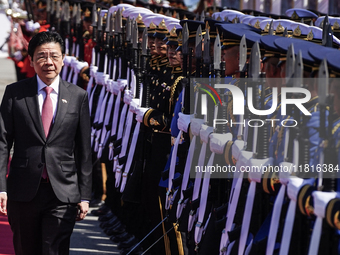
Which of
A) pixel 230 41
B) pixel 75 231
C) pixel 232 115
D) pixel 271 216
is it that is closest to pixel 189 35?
pixel 230 41

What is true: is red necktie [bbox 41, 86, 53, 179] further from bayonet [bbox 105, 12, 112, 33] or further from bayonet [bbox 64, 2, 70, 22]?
bayonet [bbox 64, 2, 70, 22]

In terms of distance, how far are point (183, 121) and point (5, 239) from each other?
7.48 ft

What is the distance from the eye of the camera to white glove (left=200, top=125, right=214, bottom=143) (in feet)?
13.8

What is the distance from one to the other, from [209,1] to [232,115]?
11931 millimetres

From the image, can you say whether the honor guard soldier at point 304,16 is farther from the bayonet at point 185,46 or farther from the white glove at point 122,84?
the bayonet at point 185,46

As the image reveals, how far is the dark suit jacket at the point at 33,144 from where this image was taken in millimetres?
4148

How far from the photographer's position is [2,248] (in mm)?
5918

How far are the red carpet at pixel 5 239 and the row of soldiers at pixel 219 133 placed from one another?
3.26 ft

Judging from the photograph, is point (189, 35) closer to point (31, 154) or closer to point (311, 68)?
point (31, 154)

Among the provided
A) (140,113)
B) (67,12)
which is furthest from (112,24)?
(67,12)

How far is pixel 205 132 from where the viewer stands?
4250 millimetres

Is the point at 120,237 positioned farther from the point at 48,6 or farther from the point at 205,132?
the point at 48,6

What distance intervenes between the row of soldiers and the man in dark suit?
0.76 metres

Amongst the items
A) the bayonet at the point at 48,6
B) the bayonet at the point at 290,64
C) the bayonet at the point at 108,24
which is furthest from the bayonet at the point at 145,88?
the bayonet at the point at 48,6
